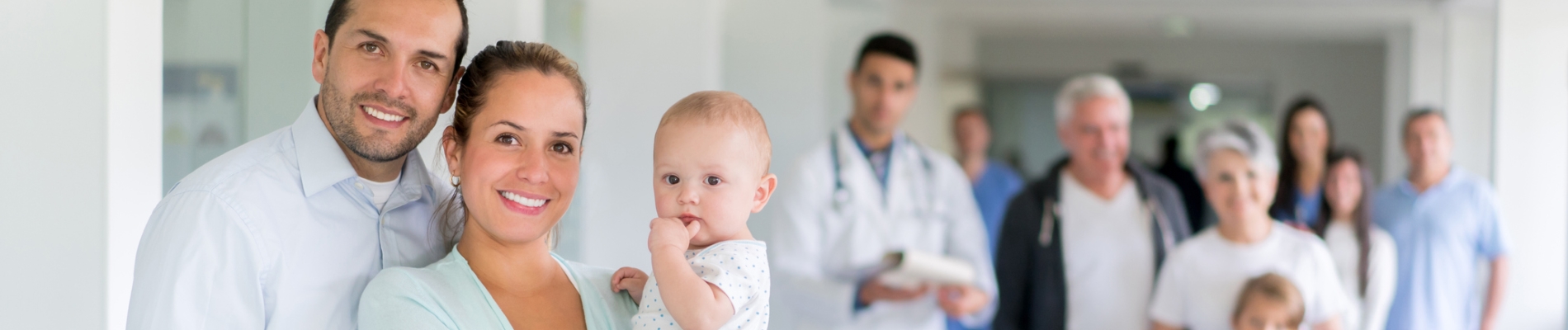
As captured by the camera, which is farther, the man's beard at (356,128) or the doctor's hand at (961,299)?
the doctor's hand at (961,299)

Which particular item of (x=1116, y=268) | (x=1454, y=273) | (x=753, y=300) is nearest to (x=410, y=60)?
(x=753, y=300)

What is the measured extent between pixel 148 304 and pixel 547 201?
298mm

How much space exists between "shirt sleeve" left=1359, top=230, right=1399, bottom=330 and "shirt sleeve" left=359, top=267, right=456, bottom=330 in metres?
2.67

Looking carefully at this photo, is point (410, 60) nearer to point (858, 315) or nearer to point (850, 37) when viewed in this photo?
point (858, 315)

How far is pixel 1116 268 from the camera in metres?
2.28

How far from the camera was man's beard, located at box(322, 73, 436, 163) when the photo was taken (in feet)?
2.46

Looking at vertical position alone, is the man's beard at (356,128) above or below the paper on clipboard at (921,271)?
above

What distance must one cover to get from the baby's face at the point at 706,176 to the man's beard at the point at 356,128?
22 centimetres

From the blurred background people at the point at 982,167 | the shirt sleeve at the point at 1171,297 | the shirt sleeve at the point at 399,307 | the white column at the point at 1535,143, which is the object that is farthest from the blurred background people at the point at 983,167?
the shirt sleeve at the point at 399,307

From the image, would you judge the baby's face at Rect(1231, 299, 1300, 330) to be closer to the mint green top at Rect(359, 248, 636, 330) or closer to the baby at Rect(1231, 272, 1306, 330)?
the baby at Rect(1231, 272, 1306, 330)

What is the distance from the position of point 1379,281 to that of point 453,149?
2.67 metres

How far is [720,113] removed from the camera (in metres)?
0.73

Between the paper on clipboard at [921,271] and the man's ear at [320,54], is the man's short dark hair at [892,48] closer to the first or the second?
the paper on clipboard at [921,271]

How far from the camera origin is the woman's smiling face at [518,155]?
0.70 meters
